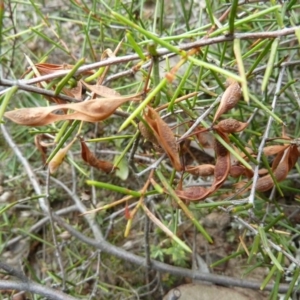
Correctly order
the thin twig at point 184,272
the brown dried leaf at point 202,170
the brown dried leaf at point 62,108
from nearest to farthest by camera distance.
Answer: the brown dried leaf at point 62,108, the brown dried leaf at point 202,170, the thin twig at point 184,272

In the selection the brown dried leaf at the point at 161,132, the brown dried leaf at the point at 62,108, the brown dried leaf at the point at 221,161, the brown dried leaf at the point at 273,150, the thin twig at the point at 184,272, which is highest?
the brown dried leaf at the point at 62,108

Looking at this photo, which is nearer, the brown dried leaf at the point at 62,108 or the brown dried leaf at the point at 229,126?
the brown dried leaf at the point at 62,108

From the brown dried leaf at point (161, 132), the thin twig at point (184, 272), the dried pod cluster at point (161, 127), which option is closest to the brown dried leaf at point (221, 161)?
the dried pod cluster at point (161, 127)

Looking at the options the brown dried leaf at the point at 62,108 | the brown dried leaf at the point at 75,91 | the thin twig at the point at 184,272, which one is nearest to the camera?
the brown dried leaf at the point at 62,108

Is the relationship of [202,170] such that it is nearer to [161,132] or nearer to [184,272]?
[161,132]

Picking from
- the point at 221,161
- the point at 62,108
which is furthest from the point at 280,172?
the point at 62,108

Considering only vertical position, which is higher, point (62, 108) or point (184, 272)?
point (62, 108)

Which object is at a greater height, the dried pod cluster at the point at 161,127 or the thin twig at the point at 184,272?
the dried pod cluster at the point at 161,127

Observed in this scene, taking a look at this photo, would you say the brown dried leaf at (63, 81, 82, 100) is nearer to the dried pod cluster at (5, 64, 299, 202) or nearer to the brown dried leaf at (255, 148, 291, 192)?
the dried pod cluster at (5, 64, 299, 202)

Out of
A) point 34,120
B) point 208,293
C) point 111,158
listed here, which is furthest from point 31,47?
point 34,120

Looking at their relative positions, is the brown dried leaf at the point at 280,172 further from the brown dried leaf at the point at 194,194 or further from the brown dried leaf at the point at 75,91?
the brown dried leaf at the point at 75,91

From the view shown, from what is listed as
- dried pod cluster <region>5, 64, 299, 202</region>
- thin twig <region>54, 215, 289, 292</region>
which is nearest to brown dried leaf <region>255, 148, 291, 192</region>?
dried pod cluster <region>5, 64, 299, 202</region>
